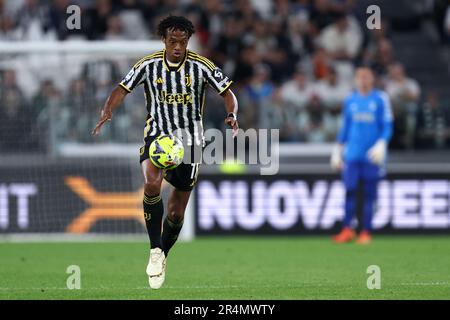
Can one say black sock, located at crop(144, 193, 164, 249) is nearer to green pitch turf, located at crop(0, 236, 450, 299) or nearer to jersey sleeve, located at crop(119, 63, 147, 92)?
green pitch turf, located at crop(0, 236, 450, 299)

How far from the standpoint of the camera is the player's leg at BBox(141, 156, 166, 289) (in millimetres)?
9328

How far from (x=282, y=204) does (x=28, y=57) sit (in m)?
4.14

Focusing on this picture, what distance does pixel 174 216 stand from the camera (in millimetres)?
9945

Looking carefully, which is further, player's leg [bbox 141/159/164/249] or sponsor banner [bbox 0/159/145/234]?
sponsor banner [bbox 0/159/145/234]

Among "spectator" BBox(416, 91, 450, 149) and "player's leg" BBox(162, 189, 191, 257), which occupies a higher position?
"spectator" BBox(416, 91, 450, 149)

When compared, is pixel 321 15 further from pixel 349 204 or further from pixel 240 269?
pixel 240 269

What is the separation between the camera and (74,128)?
15453mm

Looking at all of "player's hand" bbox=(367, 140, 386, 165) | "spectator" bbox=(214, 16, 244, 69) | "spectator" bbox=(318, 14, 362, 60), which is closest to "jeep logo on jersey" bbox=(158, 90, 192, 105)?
"player's hand" bbox=(367, 140, 386, 165)

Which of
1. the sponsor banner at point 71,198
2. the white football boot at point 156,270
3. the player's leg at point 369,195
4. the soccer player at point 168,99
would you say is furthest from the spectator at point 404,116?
the white football boot at point 156,270

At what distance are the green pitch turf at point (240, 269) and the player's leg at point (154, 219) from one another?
0.51 feet

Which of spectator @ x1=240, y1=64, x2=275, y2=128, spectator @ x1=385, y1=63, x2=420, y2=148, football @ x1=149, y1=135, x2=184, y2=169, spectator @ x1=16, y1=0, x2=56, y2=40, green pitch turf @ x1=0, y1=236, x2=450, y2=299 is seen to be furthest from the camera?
spectator @ x1=16, y1=0, x2=56, y2=40

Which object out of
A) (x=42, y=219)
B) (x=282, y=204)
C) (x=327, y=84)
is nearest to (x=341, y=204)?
(x=282, y=204)

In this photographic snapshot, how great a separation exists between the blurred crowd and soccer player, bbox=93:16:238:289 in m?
5.87

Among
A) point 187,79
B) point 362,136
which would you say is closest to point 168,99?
point 187,79
